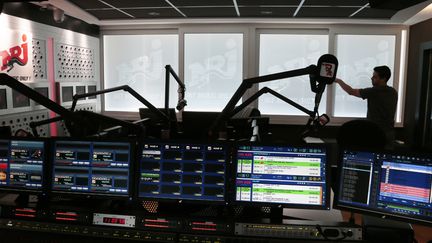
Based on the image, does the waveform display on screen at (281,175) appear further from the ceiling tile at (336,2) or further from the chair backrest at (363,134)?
the ceiling tile at (336,2)

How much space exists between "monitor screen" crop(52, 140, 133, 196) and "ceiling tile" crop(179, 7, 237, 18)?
10.7ft

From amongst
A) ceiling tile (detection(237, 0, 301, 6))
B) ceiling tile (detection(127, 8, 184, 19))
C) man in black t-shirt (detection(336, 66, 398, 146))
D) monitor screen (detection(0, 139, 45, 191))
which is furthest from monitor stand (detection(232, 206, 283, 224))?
ceiling tile (detection(127, 8, 184, 19))

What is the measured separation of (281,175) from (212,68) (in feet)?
14.5

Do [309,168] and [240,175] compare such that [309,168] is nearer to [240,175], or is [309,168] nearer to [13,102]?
[240,175]

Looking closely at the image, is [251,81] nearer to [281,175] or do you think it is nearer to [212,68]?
[281,175]

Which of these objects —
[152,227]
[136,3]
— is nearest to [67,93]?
[136,3]

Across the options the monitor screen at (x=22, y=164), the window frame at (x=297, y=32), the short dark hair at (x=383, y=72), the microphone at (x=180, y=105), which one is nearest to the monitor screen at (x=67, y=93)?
the window frame at (x=297, y=32)

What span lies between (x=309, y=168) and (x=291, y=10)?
3466 millimetres

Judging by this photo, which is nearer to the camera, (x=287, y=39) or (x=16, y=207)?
(x=16, y=207)

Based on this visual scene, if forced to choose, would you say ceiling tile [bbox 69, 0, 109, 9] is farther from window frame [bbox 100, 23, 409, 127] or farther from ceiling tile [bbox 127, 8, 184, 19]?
window frame [bbox 100, 23, 409, 127]

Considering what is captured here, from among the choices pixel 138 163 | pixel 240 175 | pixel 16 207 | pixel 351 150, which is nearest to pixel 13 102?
pixel 16 207

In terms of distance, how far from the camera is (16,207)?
1.70 m

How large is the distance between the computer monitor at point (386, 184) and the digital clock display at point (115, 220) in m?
0.90

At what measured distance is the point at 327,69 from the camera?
1.57 metres
